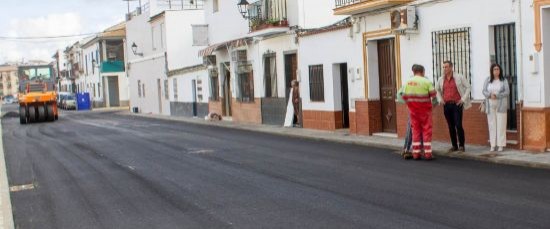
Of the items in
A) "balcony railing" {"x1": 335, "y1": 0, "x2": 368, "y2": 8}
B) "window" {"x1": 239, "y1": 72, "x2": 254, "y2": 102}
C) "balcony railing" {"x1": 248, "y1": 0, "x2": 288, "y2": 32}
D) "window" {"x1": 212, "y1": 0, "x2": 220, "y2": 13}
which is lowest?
"window" {"x1": 239, "y1": 72, "x2": 254, "y2": 102}

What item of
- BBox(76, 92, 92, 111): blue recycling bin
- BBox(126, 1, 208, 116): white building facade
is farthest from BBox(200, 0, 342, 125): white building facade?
BBox(76, 92, 92, 111): blue recycling bin

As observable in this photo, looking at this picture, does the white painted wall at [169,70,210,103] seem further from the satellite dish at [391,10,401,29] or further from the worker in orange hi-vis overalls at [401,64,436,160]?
the worker in orange hi-vis overalls at [401,64,436,160]

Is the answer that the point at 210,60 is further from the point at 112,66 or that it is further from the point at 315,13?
the point at 112,66

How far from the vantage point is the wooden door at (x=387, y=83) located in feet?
58.7

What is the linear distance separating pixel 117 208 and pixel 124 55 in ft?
190

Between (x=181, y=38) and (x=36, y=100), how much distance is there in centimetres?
862

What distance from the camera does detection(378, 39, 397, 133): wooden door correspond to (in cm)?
1791

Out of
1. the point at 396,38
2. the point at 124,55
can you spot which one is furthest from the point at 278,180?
the point at 124,55

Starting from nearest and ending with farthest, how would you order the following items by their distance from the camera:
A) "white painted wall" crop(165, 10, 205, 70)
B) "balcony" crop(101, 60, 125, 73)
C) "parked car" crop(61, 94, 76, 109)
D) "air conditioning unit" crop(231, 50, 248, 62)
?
"air conditioning unit" crop(231, 50, 248, 62) < "white painted wall" crop(165, 10, 205, 70) < "balcony" crop(101, 60, 125, 73) < "parked car" crop(61, 94, 76, 109)

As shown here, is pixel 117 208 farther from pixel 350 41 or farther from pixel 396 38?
pixel 350 41

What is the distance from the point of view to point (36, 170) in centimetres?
1427

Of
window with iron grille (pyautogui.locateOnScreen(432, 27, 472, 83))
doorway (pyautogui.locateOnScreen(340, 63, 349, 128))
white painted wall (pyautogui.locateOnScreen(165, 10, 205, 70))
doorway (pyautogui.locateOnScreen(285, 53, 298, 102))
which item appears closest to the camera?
window with iron grille (pyautogui.locateOnScreen(432, 27, 472, 83))

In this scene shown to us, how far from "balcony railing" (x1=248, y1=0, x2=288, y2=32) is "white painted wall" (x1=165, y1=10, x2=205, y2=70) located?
14389 millimetres

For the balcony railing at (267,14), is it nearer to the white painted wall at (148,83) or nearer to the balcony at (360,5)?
the balcony at (360,5)
